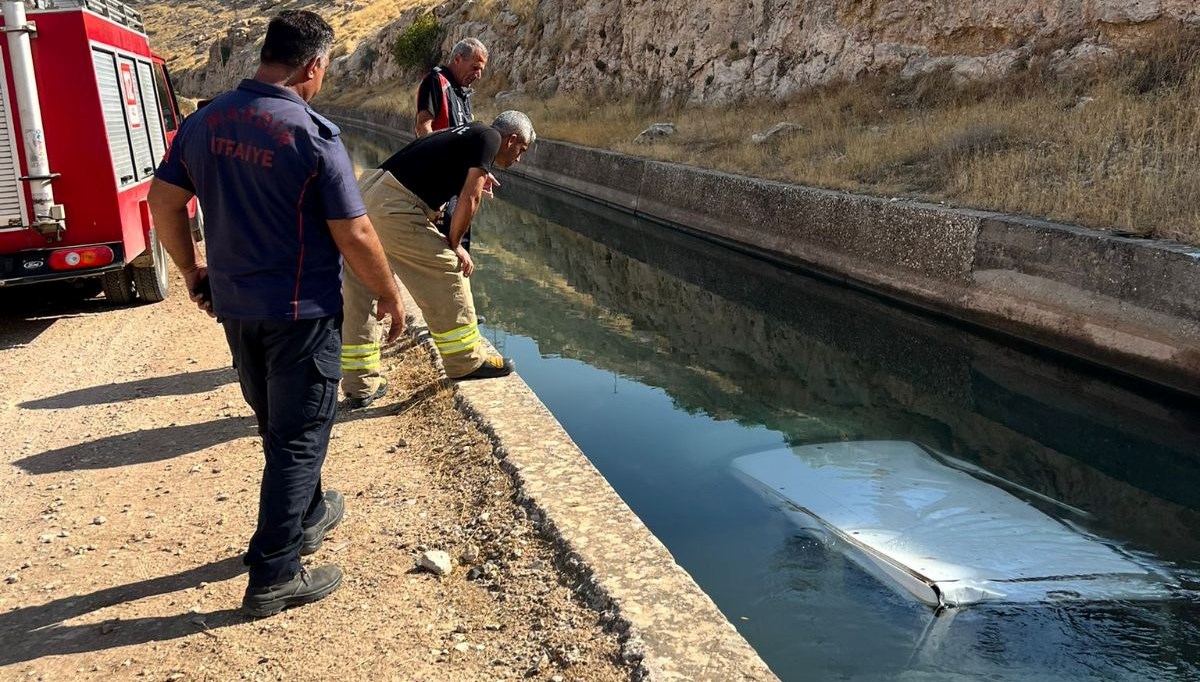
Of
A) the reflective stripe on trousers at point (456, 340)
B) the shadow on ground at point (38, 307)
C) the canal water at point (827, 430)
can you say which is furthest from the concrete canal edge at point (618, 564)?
the shadow on ground at point (38, 307)

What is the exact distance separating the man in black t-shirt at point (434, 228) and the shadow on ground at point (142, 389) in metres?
1.16

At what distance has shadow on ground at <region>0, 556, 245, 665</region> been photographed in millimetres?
3145

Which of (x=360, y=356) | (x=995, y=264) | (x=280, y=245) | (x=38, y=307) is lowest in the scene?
(x=995, y=264)

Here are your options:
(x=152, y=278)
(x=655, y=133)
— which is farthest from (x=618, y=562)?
(x=655, y=133)

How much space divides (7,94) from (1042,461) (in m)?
7.50

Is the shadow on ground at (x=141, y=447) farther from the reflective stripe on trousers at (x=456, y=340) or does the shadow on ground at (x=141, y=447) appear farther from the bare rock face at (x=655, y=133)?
the bare rock face at (x=655, y=133)

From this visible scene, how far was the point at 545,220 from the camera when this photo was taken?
52.2ft

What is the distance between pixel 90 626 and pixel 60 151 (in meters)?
5.01

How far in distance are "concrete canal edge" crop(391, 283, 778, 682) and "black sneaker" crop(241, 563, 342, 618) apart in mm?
829

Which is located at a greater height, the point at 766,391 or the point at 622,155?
the point at 622,155

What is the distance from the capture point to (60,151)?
704cm

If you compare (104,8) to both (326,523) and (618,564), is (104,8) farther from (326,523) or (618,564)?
(618,564)

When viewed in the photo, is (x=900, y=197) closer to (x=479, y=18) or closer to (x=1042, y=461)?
Answer: (x=1042, y=461)

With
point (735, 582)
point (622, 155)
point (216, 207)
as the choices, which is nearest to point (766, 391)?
point (735, 582)
